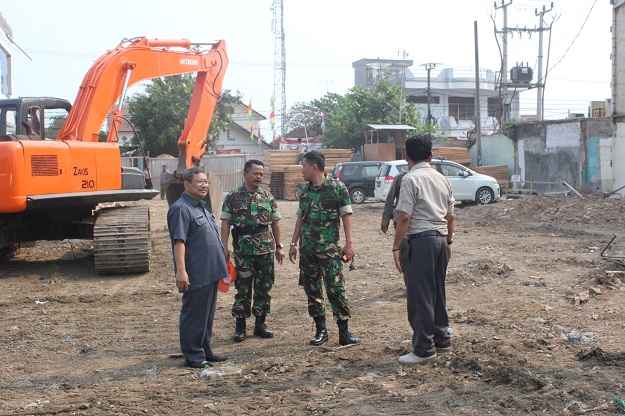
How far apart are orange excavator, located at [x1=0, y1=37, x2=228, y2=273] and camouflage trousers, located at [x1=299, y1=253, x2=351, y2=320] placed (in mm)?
4727

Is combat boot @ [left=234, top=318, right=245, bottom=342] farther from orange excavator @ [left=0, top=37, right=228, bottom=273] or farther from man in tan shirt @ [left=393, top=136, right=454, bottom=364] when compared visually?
orange excavator @ [left=0, top=37, right=228, bottom=273]

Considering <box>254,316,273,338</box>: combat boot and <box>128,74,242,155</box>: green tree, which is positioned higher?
<box>128,74,242,155</box>: green tree

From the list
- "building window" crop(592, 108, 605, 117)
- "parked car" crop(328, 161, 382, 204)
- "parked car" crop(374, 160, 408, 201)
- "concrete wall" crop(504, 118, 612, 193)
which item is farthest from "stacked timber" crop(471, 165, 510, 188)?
"parked car" crop(374, 160, 408, 201)

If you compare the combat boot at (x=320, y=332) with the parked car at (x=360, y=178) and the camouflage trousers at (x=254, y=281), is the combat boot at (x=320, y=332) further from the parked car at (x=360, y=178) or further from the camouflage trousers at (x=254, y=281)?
the parked car at (x=360, y=178)

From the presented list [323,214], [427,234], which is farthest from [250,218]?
[427,234]

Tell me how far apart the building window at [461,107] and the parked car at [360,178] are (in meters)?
37.0

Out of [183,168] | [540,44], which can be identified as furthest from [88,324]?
[540,44]

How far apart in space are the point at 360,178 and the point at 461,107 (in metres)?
38.4

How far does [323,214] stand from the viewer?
658cm

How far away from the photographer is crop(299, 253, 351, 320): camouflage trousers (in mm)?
6484

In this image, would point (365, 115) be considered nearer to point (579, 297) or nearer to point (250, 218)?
point (579, 297)

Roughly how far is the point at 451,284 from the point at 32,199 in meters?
5.67

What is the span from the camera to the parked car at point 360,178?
89.8 ft

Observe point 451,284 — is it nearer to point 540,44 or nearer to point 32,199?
point 32,199
